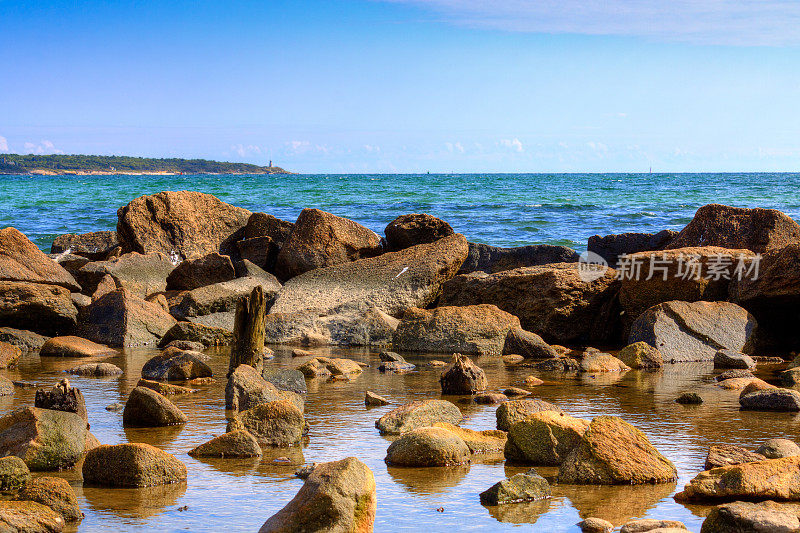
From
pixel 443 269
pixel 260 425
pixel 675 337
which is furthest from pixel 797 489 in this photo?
pixel 443 269

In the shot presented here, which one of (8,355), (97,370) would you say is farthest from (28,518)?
(8,355)

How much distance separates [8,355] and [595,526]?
22.8 feet

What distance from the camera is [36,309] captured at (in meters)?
10.5

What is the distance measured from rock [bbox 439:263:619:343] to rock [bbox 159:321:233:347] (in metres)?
3.21

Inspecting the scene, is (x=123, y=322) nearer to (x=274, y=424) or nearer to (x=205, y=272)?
(x=205, y=272)

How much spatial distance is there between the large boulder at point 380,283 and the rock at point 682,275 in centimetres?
266

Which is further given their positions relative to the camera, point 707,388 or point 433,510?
point 707,388

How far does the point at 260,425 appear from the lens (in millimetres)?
5539

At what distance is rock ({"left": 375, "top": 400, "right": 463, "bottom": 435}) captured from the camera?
19.2ft

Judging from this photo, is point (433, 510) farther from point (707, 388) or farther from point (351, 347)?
point (351, 347)

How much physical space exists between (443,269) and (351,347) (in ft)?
6.91

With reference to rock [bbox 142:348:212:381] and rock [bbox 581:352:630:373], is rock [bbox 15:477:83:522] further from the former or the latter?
rock [bbox 581:352:630:373]

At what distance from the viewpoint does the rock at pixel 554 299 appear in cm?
1117

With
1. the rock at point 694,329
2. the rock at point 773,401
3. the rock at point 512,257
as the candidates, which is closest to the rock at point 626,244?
the rock at point 512,257
